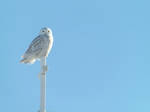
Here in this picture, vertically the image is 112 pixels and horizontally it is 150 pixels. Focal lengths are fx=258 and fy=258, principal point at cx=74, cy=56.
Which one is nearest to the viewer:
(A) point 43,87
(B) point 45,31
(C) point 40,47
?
(A) point 43,87

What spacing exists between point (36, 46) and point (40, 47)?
18 centimetres

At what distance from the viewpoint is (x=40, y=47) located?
973 centimetres

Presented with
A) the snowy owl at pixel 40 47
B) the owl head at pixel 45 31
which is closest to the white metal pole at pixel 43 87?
the snowy owl at pixel 40 47

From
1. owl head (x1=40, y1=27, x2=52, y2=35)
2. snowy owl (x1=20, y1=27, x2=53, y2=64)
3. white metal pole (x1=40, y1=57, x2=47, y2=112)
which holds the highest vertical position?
owl head (x1=40, y1=27, x2=52, y2=35)

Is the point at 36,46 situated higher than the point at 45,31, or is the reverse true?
the point at 45,31

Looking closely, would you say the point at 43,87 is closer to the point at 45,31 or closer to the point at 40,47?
the point at 40,47

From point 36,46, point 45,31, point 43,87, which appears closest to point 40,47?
point 36,46

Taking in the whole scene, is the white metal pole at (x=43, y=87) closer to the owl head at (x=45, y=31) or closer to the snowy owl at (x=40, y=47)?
the snowy owl at (x=40, y=47)

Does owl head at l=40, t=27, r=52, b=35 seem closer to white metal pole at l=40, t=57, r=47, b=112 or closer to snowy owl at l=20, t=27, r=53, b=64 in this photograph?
snowy owl at l=20, t=27, r=53, b=64

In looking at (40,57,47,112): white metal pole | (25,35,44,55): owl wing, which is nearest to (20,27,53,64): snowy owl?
(25,35,44,55): owl wing

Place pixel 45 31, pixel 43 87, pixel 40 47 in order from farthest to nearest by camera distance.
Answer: pixel 45 31 → pixel 40 47 → pixel 43 87

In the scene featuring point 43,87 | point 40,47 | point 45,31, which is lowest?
point 43,87

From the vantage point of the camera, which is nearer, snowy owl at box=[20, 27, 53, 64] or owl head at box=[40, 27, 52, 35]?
snowy owl at box=[20, 27, 53, 64]

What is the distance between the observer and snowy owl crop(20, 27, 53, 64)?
9.62 meters
